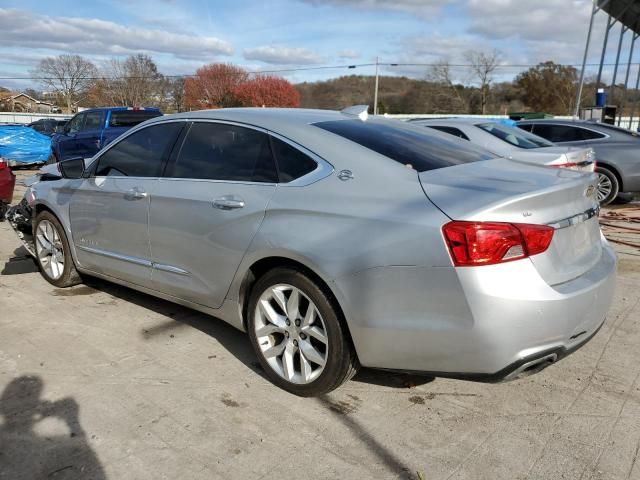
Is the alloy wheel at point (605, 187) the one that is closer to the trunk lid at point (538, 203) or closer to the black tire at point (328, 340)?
the trunk lid at point (538, 203)

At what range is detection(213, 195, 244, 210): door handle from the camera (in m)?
3.32

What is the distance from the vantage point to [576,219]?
2840mm

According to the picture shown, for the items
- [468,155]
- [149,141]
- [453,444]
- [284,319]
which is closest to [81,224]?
[149,141]

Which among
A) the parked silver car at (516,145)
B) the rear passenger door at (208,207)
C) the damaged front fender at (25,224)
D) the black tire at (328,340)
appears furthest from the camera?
the parked silver car at (516,145)

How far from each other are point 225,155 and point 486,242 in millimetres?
1861

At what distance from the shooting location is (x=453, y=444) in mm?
2732

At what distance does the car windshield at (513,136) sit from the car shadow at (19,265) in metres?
6.41

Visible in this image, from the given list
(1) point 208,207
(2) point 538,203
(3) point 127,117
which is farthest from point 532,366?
(3) point 127,117

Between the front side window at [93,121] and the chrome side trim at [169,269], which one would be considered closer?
the chrome side trim at [169,269]

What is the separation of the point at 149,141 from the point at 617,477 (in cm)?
363

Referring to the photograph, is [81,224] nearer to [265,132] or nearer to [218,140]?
[218,140]

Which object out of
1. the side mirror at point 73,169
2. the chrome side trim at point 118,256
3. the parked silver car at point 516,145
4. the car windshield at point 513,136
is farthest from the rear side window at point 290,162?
the car windshield at point 513,136

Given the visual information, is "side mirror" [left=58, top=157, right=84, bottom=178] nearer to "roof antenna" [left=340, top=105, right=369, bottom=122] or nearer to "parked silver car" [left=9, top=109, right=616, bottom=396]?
"parked silver car" [left=9, top=109, right=616, bottom=396]

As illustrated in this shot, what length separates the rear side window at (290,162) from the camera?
3.15 meters
